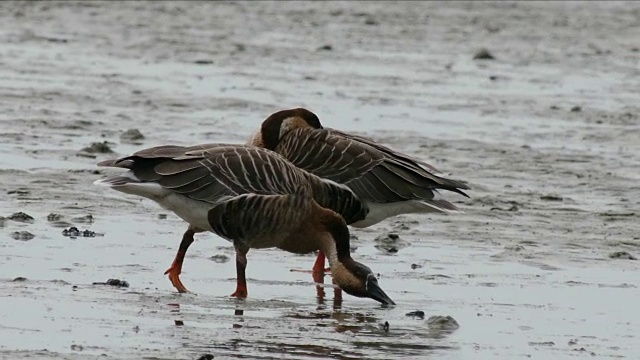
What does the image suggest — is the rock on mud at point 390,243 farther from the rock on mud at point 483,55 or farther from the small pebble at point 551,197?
the rock on mud at point 483,55

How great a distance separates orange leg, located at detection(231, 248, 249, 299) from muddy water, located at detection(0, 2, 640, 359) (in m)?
0.07

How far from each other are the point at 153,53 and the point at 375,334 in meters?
13.8

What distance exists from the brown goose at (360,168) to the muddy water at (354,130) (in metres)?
0.33

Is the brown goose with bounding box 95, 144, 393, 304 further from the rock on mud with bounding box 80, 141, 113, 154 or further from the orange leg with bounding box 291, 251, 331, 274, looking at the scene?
the rock on mud with bounding box 80, 141, 113, 154

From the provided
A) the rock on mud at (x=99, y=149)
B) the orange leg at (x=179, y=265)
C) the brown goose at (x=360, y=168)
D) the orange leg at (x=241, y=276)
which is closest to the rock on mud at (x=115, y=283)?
the orange leg at (x=179, y=265)

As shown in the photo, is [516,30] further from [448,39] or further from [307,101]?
[307,101]

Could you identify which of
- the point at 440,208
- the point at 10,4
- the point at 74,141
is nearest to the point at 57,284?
the point at 440,208

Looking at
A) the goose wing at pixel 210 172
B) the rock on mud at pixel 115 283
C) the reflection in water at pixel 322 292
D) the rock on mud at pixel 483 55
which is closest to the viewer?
the rock on mud at pixel 115 283

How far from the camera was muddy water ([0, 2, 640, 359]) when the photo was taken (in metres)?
8.44

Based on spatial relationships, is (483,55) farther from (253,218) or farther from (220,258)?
(253,218)

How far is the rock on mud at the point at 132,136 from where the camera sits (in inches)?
590

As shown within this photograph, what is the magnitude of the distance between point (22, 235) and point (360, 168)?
243cm

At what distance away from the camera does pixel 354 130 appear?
16406 millimetres

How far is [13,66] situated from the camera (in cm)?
1950
